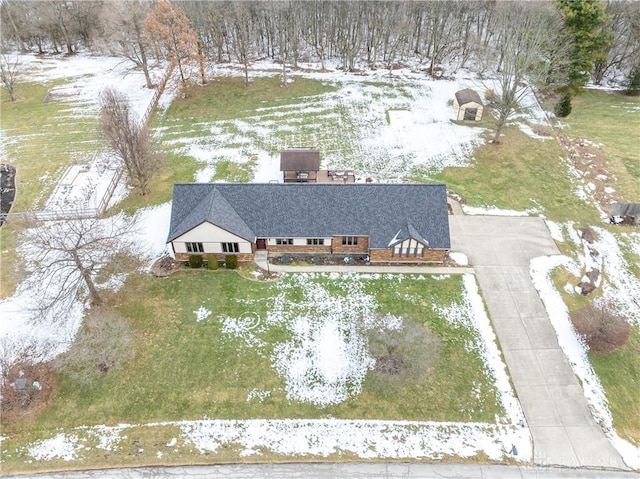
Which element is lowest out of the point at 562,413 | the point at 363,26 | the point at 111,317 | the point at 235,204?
the point at 562,413

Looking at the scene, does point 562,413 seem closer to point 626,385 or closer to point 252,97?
point 626,385

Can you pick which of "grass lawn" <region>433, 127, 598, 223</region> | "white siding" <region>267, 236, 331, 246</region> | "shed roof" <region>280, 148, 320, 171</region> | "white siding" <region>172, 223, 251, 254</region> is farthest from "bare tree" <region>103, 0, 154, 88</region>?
"grass lawn" <region>433, 127, 598, 223</region>

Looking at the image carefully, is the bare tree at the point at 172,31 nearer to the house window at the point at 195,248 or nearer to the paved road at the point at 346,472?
the house window at the point at 195,248

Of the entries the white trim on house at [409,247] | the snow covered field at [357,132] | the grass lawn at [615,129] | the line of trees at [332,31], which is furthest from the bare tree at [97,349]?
the grass lawn at [615,129]

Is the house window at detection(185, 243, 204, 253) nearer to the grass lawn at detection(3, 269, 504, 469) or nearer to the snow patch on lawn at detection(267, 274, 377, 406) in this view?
the grass lawn at detection(3, 269, 504, 469)

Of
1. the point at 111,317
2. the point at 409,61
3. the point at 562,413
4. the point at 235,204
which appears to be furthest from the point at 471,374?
the point at 409,61
